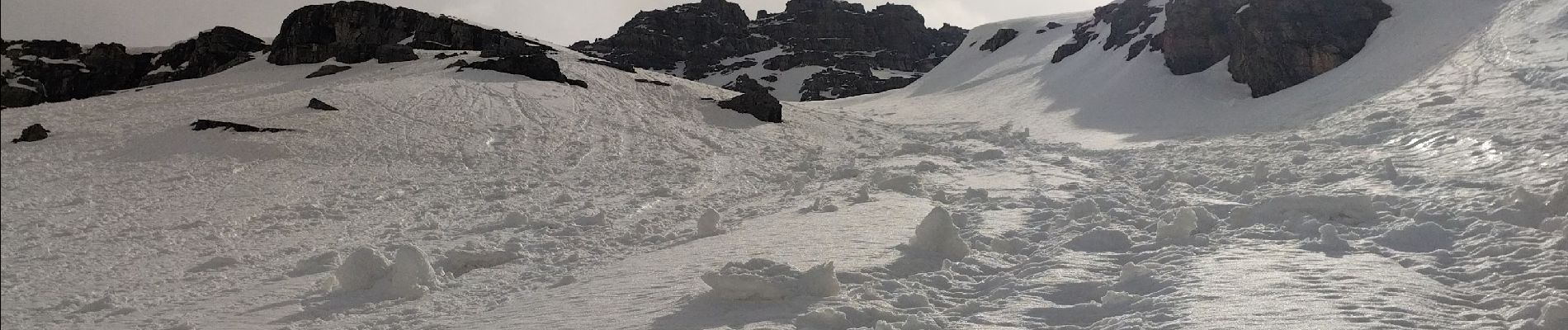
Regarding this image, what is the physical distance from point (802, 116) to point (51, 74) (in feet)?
94.3

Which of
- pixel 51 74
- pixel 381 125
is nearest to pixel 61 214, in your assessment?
pixel 381 125

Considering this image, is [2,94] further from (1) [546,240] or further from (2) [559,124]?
(2) [559,124]

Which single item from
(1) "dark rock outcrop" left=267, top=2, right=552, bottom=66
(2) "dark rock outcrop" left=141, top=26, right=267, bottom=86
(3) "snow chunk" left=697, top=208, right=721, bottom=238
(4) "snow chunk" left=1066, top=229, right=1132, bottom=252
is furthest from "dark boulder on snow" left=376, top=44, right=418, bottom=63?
(4) "snow chunk" left=1066, top=229, right=1132, bottom=252

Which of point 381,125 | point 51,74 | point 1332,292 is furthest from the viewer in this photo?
point 51,74

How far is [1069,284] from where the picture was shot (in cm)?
765

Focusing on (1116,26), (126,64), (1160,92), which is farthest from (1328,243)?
(126,64)

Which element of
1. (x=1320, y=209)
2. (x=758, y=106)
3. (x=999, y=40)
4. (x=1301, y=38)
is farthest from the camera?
(x=999, y=40)

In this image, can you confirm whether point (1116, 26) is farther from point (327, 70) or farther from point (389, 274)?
point (389, 274)

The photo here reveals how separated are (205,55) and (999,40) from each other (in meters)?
48.4

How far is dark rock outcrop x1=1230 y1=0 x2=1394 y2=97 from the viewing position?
26.2 metres

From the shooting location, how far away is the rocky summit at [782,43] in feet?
324

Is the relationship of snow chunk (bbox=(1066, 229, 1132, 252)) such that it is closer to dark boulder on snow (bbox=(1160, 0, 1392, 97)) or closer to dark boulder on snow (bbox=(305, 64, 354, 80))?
dark boulder on snow (bbox=(1160, 0, 1392, 97))

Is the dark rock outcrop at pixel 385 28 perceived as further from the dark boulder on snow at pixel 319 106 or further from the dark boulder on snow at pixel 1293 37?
the dark boulder on snow at pixel 1293 37

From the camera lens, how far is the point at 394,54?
3278 cm
